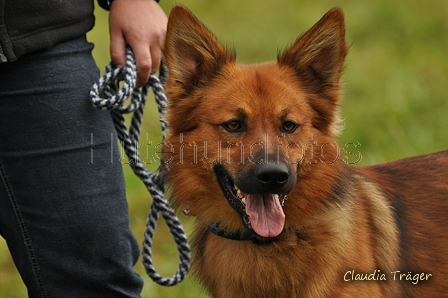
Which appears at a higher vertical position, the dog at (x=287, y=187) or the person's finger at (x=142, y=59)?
the person's finger at (x=142, y=59)

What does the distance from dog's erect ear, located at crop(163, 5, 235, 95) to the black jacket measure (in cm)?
53

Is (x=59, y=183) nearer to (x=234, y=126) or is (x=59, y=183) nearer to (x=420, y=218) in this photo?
(x=234, y=126)

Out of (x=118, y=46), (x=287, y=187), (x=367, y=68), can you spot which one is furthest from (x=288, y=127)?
(x=367, y=68)

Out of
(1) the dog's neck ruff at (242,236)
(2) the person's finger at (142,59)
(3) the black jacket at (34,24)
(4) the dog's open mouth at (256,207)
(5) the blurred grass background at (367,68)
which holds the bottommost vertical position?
(5) the blurred grass background at (367,68)

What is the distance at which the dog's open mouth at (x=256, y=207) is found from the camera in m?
2.80

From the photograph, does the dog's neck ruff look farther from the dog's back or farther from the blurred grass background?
the dog's back

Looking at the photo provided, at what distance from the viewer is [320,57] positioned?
3.12 meters

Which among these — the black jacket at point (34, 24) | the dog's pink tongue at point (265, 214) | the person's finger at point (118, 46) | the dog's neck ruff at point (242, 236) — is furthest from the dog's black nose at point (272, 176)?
the black jacket at point (34, 24)

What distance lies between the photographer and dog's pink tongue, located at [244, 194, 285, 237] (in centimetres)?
279

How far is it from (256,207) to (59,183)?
0.97 metres

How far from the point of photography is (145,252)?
329 centimetres

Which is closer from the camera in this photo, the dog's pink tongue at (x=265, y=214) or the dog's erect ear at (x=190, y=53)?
the dog's pink tongue at (x=265, y=214)

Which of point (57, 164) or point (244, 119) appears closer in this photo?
point (57, 164)

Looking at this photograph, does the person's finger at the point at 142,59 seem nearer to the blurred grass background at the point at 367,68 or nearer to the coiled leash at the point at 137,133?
the coiled leash at the point at 137,133
